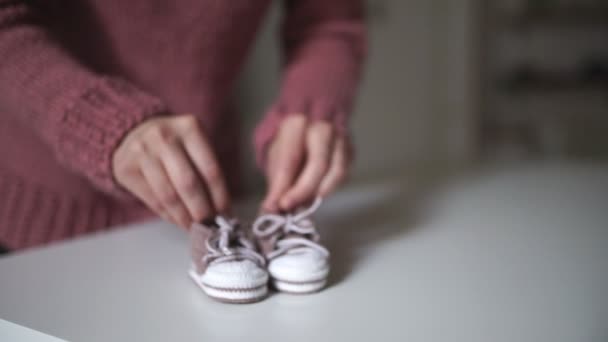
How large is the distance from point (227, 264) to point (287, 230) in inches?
3.4

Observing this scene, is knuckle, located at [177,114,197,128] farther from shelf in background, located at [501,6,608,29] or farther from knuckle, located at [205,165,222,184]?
shelf in background, located at [501,6,608,29]

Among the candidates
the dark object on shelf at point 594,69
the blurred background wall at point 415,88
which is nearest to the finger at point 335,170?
the blurred background wall at point 415,88

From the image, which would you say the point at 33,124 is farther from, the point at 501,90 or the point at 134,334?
A: the point at 501,90

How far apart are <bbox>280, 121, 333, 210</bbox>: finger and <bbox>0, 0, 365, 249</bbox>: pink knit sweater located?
0.04m

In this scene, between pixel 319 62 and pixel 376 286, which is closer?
pixel 376 286

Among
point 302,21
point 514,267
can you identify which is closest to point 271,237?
point 514,267

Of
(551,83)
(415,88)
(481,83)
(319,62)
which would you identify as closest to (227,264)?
(319,62)

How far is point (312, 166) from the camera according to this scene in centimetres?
60

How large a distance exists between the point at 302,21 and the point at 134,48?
279 millimetres

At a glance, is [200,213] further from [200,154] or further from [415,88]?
[415,88]

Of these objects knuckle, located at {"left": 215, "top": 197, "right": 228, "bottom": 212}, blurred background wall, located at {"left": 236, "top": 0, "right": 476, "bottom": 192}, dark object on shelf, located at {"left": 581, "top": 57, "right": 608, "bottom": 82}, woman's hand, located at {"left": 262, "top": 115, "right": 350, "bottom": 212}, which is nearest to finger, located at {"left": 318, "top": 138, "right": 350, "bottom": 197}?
woman's hand, located at {"left": 262, "top": 115, "right": 350, "bottom": 212}

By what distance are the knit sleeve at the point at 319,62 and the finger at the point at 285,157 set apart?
22 mm

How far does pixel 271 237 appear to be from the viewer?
0.52 m

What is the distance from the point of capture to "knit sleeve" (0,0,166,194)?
0.50m
